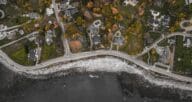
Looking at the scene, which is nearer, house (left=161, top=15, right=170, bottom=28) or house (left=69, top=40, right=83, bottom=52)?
house (left=161, top=15, right=170, bottom=28)

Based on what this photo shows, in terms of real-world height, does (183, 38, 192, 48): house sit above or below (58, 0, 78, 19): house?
below

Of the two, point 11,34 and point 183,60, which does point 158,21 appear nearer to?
point 183,60

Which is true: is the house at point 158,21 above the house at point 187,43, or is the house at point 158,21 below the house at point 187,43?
above

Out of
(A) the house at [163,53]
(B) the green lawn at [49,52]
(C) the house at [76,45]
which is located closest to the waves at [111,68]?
(B) the green lawn at [49,52]

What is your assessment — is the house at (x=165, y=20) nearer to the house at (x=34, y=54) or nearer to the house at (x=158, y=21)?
the house at (x=158, y=21)

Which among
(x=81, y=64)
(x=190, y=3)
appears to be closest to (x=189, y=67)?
(x=190, y=3)

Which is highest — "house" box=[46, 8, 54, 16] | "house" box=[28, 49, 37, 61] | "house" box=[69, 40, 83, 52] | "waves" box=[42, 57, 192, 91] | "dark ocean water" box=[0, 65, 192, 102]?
"house" box=[46, 8, 54, 16]

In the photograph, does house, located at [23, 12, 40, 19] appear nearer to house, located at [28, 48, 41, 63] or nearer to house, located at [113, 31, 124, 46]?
house, located at [28, 48, 41, 63]

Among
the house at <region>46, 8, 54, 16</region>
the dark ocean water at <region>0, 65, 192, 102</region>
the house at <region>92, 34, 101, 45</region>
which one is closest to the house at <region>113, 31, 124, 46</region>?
the house at <region>92, 34, 101, 45</region>

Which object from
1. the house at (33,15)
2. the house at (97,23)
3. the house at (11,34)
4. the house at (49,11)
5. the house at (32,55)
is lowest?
the house at (32,55)
